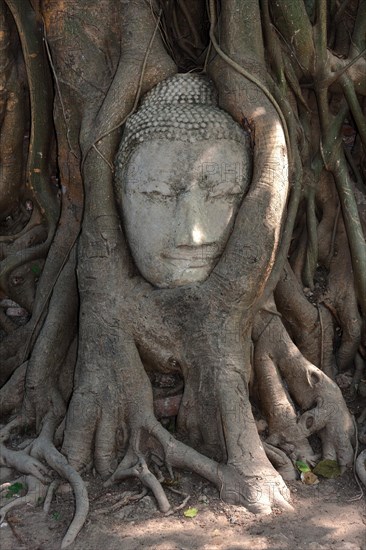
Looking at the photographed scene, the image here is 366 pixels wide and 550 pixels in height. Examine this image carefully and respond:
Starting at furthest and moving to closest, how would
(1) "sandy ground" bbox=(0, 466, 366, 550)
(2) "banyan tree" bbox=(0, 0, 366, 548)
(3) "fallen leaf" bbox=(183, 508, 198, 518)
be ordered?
(2) "banyan tree" bbox=(0, 0, 366, 548), (3) "fallen leaf" bbox=(183, 508, 198, 518), (1) "sandy ground" bbox=(0, 466, 366, 550)

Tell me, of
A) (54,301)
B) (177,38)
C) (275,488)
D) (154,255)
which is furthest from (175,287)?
(177,38)

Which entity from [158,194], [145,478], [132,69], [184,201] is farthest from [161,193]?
[145,478]

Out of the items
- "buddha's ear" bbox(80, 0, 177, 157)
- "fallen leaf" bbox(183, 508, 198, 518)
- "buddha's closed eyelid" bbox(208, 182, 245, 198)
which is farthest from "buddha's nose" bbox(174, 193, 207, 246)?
"fallen leaf" bbox(183, 508, 198, 518)

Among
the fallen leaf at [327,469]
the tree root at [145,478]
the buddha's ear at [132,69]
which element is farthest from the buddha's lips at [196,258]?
the fallen leaf at [327,469]

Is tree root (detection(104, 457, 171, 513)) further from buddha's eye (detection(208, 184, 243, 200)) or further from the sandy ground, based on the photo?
buddha's eye (detection(208, 184, 243, 200))

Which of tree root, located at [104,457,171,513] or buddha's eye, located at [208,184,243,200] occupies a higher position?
buddha's eye, located at [208,184,243,200]

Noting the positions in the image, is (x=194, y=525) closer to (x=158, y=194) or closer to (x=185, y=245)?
(x=185, y=245)

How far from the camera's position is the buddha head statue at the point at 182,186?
3346mm

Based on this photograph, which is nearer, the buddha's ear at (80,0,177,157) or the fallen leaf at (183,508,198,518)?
the fallen leaf at (183,508,198,518)

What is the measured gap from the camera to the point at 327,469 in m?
3.31

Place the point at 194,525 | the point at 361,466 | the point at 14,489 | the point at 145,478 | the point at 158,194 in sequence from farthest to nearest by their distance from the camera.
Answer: the point at 158,194
the point at 361,466
the point at 14,489
the point at 145,478
the point at 194,525

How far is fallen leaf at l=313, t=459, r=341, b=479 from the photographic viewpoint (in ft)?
→ 10.8

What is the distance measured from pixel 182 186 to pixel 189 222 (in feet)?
0.62

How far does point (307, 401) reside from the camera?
354 cm
